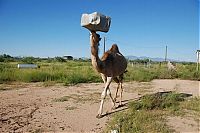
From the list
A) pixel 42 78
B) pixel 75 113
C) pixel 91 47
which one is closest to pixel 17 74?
pixel 42 78

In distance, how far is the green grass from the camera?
15.9 ft

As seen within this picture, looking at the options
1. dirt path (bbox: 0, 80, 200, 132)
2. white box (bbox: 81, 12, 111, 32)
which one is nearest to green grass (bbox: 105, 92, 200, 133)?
dirt path (bbox: 0, 80, 200, 132)

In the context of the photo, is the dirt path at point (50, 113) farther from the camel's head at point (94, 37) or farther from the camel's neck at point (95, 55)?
the camel's head at point (94, 37)

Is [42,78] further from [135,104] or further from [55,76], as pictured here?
[135,104]

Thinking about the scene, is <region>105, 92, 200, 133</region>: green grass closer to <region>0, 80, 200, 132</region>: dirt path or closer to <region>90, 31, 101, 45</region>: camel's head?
<region>0, 80, 200, 132</region>: dirt path

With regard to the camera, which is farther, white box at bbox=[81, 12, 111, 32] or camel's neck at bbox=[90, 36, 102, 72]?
camel's neck at bbox=[90, 36, 102, 72]

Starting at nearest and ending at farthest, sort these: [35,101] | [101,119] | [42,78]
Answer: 1. [101,119]
2. [35,101]
3. [42,78]

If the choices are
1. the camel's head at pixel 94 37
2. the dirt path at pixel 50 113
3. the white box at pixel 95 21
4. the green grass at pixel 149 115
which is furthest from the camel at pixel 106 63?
the green grass at pixel 149 115

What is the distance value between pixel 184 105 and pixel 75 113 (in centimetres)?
305

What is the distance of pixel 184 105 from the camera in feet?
23.0

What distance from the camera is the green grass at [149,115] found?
4.84 meters

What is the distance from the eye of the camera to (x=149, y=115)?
5.80m

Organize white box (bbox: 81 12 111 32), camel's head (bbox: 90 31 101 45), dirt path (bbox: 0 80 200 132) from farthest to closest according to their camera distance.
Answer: camel's head (bbox: 90 31 101 45) → dirt path (bbox: 0 80 200 132) → white box (bbox: 81 12 111 32)

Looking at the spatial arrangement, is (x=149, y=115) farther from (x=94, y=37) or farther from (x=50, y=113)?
(x=50, y=113)
